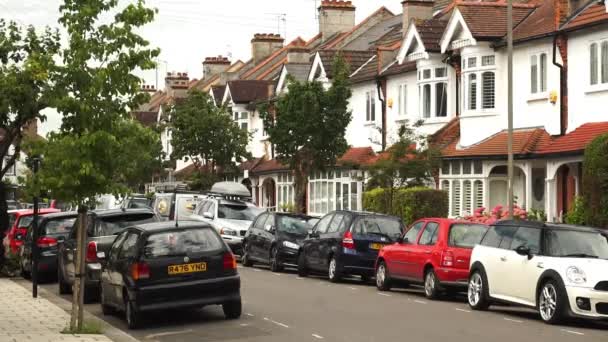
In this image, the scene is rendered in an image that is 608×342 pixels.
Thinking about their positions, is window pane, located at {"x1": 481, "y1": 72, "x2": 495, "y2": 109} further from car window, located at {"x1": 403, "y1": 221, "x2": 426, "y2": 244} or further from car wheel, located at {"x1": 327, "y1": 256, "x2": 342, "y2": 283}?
car window, located at {"x1": 403, "y1": 221, "x2": 426, "y2": 244}

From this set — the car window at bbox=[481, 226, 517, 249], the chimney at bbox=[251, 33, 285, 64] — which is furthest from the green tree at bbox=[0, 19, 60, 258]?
the chimney at bbox=[251, 33, 285, 64]

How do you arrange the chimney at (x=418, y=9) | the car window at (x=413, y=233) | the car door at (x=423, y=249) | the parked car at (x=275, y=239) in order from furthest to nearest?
the chimney at (x=418, y=9)
the parked car at (x=275, y=239)
the car window at (x=413, y=233)
the car door at (x=423, y=249)

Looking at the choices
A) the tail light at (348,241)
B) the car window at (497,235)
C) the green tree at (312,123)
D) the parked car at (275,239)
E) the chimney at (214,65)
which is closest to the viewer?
the car window at (497,235)

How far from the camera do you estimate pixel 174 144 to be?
55.6 meters

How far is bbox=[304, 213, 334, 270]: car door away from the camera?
91.3 feet

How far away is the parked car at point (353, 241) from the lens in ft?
86.5

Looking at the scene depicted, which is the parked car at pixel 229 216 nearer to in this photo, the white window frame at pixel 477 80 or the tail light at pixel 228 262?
the white window frame at pixel 477 80

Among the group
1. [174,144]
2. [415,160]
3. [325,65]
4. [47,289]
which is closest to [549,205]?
[415,160]

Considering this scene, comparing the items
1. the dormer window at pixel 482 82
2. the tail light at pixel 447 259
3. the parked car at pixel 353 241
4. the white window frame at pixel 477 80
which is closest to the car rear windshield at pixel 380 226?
the parked car at pixel 353 241

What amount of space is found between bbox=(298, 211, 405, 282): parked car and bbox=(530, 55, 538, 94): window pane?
1046cm

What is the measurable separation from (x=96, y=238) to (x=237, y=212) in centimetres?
1484

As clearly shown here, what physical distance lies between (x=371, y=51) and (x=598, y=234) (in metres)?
34.9

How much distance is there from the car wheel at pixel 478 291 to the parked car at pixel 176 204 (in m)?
18.3

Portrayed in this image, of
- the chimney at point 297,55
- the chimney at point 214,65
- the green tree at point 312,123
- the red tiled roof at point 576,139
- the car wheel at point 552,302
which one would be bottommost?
the car wheel at point 552,302
